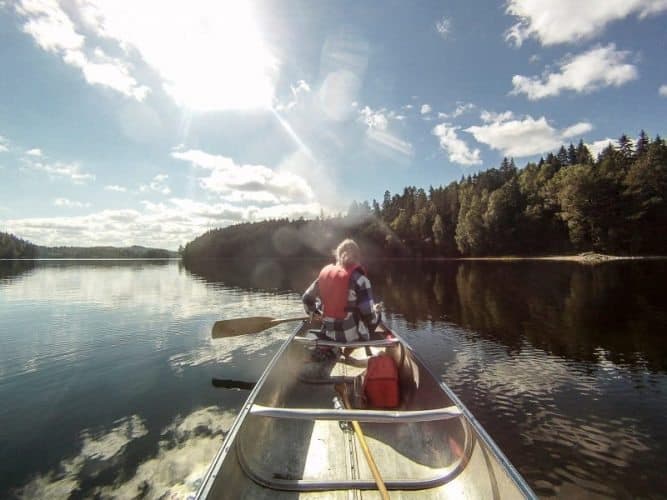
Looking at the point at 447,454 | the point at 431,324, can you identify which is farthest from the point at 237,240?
the point at 447,454

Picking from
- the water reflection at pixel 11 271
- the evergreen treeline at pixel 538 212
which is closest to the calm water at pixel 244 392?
the water reflection at pixel 11 271

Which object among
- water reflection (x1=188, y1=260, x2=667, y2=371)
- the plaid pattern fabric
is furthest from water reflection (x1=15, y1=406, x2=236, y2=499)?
water reflection (x1=188, y1=260, x2=667, y2=371)

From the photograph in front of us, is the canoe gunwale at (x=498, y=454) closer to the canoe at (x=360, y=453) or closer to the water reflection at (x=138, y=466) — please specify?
the canoe at (x=360, y=453)

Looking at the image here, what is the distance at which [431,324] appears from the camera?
57.0 ft

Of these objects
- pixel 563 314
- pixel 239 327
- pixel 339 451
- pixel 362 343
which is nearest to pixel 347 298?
pixel 362 343

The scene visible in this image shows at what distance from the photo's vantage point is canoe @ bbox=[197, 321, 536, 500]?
13.3 ft

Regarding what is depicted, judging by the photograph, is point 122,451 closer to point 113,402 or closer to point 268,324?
point 113,402

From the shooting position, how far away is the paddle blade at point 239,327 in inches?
471

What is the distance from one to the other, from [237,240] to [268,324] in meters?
169

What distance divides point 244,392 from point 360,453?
18.0ft

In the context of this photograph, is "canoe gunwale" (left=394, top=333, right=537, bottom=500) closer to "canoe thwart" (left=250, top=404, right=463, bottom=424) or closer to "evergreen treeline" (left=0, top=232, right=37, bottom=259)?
"canoe thwart" (left=250, top=404, right=463, bottom=424)

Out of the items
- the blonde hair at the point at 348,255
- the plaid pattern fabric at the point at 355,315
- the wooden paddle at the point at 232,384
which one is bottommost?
the wooden paddle at the point at 232,384

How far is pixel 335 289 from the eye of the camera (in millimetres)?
7398

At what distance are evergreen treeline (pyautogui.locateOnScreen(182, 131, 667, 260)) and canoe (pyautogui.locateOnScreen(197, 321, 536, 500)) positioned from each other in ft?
253
